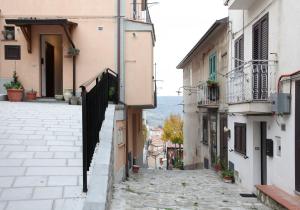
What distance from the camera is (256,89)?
37.8ft

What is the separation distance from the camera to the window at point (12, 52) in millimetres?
16750

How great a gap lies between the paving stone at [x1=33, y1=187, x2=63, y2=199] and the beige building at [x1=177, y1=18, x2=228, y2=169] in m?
10.1

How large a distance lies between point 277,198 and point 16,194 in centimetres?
536

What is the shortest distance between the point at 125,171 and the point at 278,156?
6311mm

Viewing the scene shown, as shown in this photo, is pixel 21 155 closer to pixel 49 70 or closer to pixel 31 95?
pixel 31 95

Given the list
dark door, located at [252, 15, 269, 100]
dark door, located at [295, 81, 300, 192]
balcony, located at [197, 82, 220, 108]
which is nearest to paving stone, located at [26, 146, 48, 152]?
dark door, located at [295, 81, 300, 192]

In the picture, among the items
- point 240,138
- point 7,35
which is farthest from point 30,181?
point 7,35

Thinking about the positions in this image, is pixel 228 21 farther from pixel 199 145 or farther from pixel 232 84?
pixel 199 145

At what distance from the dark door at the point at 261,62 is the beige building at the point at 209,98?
9.50ft

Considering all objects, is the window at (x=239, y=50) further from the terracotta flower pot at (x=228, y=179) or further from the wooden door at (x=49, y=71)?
the wooden door at (x=49, y=71)

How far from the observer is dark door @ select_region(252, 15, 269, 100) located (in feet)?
36.0

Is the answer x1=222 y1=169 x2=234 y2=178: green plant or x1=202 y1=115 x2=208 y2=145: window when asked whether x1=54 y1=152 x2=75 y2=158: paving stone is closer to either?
x1=222 y1=169 x2=234 y2=178: green plant

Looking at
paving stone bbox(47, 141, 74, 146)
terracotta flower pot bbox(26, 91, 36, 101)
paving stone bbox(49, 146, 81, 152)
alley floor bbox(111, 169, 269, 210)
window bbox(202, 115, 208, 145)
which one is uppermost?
terracotta flower pot bbox(26, 91, 36, 101)

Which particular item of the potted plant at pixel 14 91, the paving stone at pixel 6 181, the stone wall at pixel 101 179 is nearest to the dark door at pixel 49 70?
the potted plant at pixel 14 91
